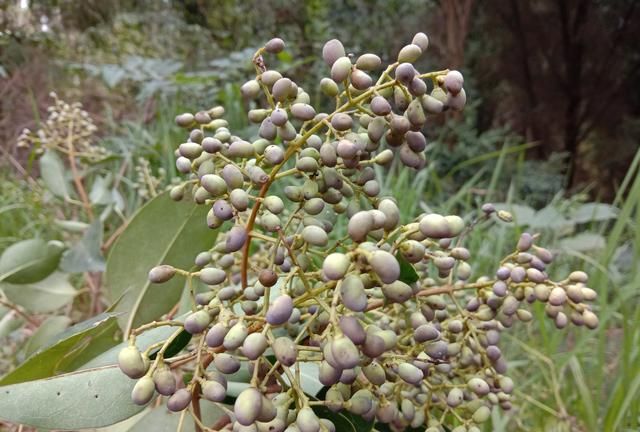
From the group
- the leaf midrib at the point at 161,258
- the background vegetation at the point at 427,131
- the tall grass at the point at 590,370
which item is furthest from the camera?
the background vegetation at the point at 427,131

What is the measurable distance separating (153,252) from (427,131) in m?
3.12

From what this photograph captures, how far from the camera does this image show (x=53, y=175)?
1.06 metres

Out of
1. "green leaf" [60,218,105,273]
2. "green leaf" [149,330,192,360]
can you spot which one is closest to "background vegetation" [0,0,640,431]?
"green leaf" [60,218,105,273]

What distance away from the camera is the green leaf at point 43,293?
823 millimetres

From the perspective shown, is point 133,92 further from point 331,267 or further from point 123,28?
point 331,267

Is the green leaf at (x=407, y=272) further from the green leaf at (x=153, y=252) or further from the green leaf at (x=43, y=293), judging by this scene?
the green leaf at (x=43, y=293)

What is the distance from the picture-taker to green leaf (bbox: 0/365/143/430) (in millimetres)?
399

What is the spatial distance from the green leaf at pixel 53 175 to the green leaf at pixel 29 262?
0.77 ft

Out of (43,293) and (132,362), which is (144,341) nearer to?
(132,362)

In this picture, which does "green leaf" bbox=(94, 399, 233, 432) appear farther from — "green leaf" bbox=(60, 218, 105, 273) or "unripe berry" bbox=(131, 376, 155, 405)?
"green leaf" bbox=(60, 218, 105, 273)

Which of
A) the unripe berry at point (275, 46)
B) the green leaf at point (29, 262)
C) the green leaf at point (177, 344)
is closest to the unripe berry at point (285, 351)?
the green leaf at point (177, 344)

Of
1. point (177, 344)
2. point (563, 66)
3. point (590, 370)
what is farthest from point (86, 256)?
point (563, 66)

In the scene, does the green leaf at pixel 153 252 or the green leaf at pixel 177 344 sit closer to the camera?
the green leaf at pixel 177 344

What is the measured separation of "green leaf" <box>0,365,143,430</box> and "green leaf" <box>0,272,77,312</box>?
45 cm
